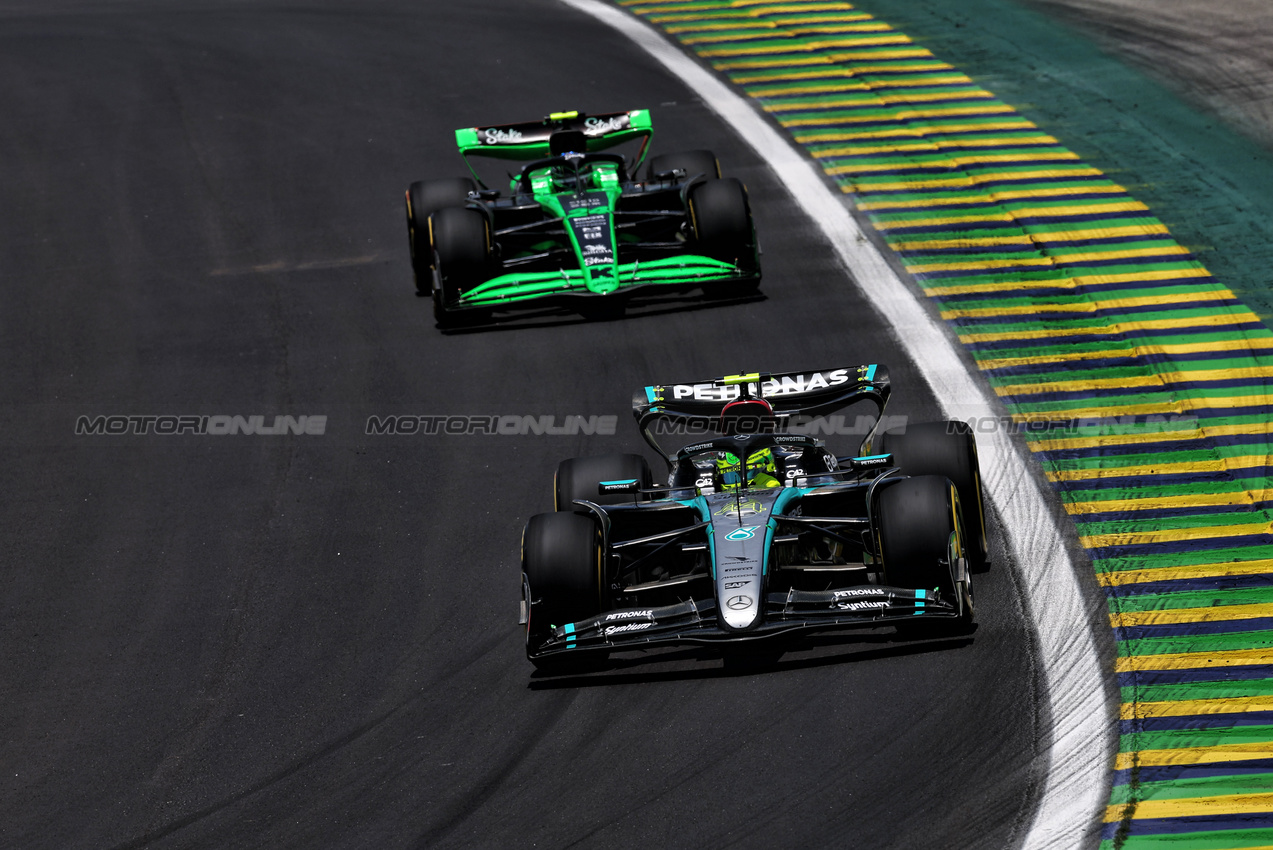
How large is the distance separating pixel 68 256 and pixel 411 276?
14.1 feet

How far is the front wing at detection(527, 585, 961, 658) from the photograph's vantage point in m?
9.21

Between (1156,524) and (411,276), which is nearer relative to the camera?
(1156,524)

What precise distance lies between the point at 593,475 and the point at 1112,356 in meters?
5.62

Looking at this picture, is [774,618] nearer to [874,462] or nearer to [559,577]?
[559,577]

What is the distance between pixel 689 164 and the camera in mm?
16766

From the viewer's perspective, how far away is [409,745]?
9.47 meters

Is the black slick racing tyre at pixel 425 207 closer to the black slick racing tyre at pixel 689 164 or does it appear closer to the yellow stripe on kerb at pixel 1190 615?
the black slick racing tyre at pixel 689 164

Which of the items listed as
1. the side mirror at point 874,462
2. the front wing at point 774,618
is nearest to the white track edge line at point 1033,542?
the front wing at point 774,618

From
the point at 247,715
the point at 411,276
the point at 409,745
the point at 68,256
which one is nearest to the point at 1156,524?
the point at 409,745

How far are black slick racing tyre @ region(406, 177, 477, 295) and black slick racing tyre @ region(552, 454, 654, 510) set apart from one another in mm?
5718

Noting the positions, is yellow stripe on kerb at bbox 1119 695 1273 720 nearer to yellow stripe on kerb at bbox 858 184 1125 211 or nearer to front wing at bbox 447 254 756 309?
front wing at bbox 447 254 756 309

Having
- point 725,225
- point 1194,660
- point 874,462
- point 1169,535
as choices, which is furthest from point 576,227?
point 1194,660

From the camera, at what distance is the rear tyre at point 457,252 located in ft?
49.2

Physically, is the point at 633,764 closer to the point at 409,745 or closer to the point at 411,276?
the point at 409,745
